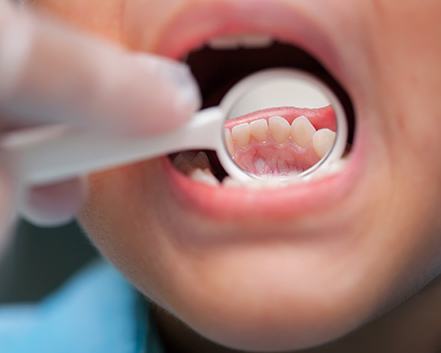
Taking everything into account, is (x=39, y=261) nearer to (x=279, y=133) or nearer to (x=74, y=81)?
(x=279, y=133)

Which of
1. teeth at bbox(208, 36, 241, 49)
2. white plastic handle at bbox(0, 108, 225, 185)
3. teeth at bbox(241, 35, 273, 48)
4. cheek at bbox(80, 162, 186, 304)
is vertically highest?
teeth at bbox(208, 36, 241, 49)

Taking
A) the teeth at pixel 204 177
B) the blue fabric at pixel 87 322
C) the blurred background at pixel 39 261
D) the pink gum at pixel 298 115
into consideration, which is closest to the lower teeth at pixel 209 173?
the teeth at pixel 204 177

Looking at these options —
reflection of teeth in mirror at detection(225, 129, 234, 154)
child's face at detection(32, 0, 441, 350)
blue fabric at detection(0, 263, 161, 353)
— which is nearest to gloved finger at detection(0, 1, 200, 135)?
child's face at detection(32, 0, 441, 350)

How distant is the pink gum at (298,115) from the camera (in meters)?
0.84

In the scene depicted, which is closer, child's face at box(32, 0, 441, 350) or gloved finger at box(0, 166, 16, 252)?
gloved finger at box(0, 166, 16, 252)

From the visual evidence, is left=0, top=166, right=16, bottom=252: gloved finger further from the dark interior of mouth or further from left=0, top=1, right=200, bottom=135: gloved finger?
the dark interior of mouth

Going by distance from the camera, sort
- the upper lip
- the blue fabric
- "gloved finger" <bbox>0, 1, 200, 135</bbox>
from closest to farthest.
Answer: "gloved finger" <bbox>0, 1, 200, 135</bbox>, the upper lip, the blue fabric

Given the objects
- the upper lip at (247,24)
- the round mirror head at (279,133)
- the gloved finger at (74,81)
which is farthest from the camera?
the round mirror head at (279,133)

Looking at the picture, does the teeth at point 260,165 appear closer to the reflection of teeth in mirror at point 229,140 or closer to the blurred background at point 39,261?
the reflection of teeth in mirror at point 229,140

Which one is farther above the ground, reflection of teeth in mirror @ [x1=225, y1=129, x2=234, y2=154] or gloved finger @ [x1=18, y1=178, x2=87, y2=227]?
reflection of teeth in mirror @ [x1=225, y1=129, x2=234, y2=154]

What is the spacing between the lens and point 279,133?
82cm

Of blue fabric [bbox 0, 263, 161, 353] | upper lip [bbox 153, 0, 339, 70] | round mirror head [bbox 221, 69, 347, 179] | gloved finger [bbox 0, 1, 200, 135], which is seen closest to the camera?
gloved finger [bbox 0, 1, 200, 135]

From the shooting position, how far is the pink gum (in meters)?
0.84

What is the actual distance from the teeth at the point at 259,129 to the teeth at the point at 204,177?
0.12 m
